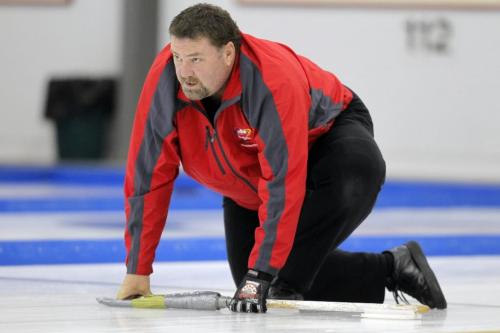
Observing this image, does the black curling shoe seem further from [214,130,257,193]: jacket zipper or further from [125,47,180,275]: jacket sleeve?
[125,47,180,275]: jacket sleeve

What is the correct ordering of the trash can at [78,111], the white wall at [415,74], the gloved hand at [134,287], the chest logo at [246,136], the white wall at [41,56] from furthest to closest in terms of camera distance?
the white wall at [41,56] < the trash can at [78,111] < the white wall at [415,74] < the gloved hand at [134,287] < the chest logo at [246,136]

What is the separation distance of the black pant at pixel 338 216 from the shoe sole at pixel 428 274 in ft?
0.29

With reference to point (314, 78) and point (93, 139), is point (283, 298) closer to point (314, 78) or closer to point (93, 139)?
point (314, 78)

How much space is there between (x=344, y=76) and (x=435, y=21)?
0.82 m

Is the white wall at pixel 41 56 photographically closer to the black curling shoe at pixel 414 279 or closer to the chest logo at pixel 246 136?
the black curling shoe at pixel 414 279

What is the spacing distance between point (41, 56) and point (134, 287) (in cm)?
727

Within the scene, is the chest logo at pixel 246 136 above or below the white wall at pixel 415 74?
above

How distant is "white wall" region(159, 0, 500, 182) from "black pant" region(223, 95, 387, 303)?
19.2 ft

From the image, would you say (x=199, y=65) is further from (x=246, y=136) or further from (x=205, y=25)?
(x=246, y=136)

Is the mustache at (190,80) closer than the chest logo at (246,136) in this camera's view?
Yes

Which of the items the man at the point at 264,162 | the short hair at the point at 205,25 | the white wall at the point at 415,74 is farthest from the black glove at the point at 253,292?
the white wall at the point at 415,74

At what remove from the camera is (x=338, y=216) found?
9.32 ft

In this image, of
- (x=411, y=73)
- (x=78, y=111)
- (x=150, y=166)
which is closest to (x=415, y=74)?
(x=411, y=73)

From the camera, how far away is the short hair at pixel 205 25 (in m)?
2.62
